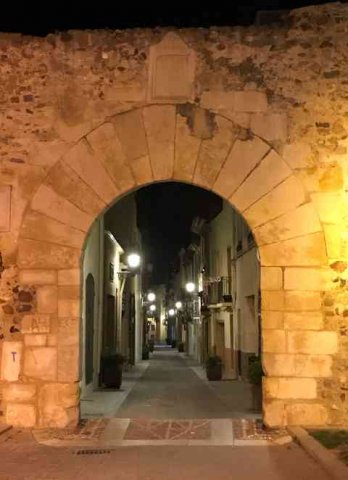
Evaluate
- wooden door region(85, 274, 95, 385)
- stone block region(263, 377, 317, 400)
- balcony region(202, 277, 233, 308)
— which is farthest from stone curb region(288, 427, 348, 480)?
balcony region(202, 277, 233, 308)

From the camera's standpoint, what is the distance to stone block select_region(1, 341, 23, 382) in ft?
26.5

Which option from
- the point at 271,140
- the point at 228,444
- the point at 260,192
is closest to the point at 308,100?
the point at 271,140

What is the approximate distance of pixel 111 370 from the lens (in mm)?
14344

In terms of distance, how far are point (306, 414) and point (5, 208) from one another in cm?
454

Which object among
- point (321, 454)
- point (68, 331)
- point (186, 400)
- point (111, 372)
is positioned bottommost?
point (186, 400)

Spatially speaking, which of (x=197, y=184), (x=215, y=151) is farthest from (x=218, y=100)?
(x=197, y=184)

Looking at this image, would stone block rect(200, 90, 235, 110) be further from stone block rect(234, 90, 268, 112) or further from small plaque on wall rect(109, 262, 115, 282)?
small plaque on wall rect(109, 262, 115, 282)

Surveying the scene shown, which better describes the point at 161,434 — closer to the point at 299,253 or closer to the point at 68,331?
the point at 68,331

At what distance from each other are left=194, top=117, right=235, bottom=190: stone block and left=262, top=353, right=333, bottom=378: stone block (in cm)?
234

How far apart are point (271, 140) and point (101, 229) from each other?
23.4ft

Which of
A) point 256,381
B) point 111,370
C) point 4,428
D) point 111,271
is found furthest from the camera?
point 111,271

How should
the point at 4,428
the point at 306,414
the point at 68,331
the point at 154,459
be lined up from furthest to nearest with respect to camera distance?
1. the point at 68,331
2. the point at 306,414
3. the point at 4,428
4. the point at 154,459

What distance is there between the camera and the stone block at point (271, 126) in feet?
27.2

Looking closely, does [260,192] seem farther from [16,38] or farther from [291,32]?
[16,38]
